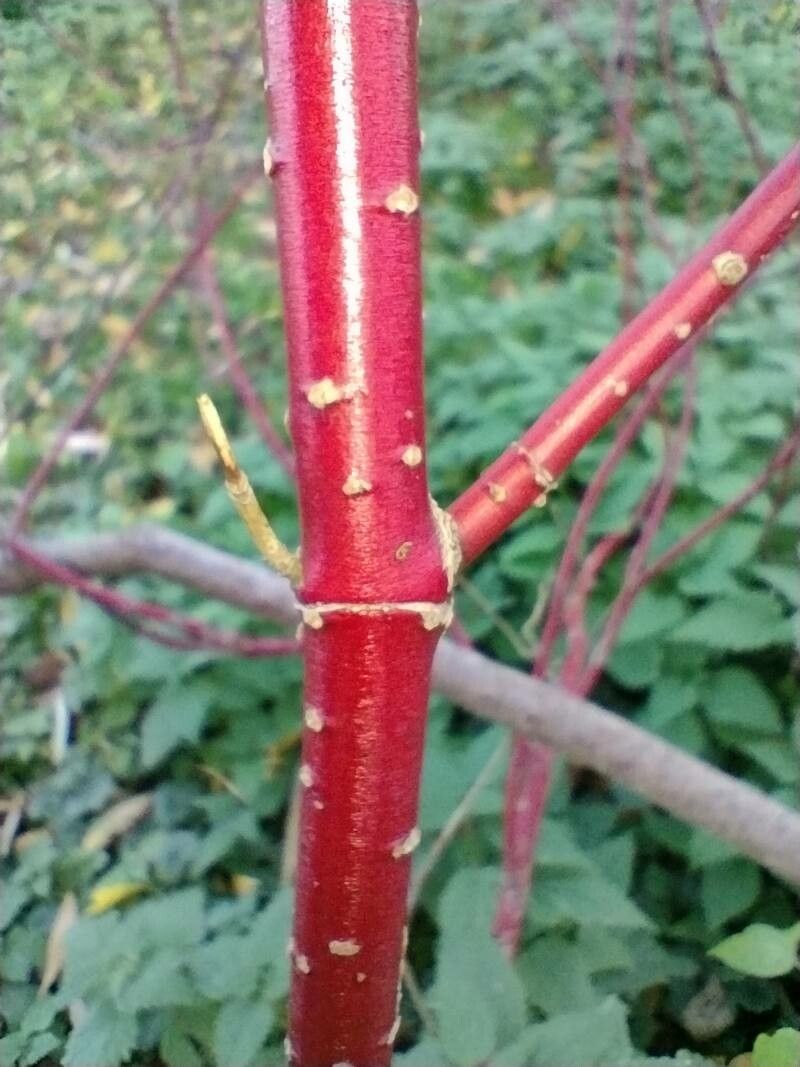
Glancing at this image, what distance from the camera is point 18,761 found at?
2.57ft

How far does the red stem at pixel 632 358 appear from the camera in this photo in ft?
1.07

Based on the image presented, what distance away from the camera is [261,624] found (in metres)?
1.04

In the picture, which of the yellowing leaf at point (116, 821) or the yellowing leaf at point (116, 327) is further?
the yellowing leaf at point (116, 327)

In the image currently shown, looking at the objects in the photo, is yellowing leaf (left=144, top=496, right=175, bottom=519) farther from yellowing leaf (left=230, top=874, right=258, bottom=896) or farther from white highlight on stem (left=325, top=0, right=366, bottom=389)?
white highlight on stem (left=325, top=0, right=366, bottom=389)

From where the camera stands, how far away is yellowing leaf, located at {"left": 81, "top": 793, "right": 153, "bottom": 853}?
762mm

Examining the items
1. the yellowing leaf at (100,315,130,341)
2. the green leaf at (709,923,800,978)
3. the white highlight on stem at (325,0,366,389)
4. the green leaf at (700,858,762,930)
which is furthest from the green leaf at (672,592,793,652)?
the yellowing leaf at (100,315,130,341)

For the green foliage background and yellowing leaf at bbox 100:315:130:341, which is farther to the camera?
yellowing leaf at bbox 100:315:130:341

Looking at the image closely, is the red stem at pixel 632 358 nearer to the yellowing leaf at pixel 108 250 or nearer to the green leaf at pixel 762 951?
the green leaf at pixel 762 951

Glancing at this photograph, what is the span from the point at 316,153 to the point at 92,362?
3.93 feet

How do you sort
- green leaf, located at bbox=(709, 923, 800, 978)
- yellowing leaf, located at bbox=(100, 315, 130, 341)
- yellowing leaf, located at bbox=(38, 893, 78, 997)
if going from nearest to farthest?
green leaf, located at bbox=(709, 923, 800, 978)
yellowing leaf, located at bbox=(38, 893, 78, 997)
yellowing leaf, located at bbox=(100, 315, 130, 341)

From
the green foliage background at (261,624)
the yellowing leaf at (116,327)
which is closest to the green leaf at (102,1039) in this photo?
the green foliage background at (261,624)

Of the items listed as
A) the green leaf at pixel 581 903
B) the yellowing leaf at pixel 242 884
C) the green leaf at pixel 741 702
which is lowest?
the green leaf at pixel 581 903

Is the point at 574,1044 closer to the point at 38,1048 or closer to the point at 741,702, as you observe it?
the point at 38,1048

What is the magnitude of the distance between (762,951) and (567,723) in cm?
16
